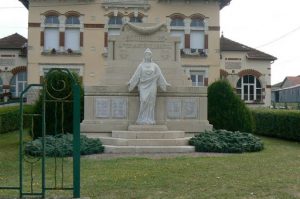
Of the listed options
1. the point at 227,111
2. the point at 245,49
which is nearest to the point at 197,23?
the point at 245,49

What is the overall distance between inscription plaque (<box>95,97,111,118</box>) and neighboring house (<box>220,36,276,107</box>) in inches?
901

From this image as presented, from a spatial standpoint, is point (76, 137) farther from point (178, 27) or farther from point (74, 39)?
point (178, 27)

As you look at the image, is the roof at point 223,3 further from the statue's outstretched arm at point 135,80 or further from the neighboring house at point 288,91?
the neighboring house at point 288,91

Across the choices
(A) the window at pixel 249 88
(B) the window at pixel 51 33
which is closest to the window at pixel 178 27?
(A) the window at pixel 249 88

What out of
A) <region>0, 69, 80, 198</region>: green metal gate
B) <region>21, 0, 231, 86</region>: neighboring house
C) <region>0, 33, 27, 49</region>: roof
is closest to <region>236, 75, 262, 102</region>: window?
<region>21, 0, 231, 86</region>: neighboring house

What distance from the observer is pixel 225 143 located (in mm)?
13922

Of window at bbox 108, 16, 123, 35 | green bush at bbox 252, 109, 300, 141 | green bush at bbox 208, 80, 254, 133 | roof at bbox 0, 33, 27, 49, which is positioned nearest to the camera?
green bush at bbox 208, 80, 254, 133

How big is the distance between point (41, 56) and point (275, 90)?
171 feet

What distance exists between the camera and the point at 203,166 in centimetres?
1054

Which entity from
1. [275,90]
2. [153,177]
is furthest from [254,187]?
[275,90]

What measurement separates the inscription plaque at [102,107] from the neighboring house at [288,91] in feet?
175

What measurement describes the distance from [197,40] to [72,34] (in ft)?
30.2

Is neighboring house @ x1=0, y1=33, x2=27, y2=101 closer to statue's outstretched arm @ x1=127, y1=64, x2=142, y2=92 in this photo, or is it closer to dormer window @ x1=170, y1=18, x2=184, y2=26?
dormer window @ x1=170, y1=18, x2=184, y2=26

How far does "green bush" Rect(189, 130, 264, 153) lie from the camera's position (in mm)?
13789
